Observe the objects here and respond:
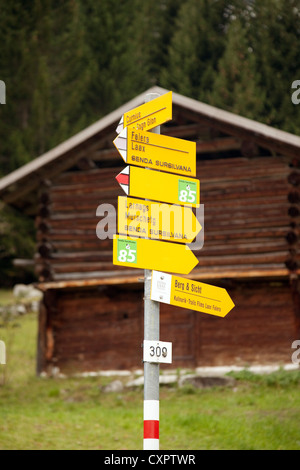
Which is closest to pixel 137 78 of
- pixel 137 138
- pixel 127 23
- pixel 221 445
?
pixel 127 23

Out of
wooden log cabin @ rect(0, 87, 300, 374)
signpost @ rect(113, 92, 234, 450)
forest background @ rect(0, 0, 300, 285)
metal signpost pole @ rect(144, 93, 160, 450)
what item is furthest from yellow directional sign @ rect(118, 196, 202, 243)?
forest background @ rect(0, 0, 300, 285)

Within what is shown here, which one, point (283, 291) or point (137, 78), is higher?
point (137, 78)

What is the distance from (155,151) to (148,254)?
97 cm

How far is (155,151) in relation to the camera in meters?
6.69

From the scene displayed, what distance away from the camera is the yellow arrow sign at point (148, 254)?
6312mm

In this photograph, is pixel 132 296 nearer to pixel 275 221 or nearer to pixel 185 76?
pixel 275 221

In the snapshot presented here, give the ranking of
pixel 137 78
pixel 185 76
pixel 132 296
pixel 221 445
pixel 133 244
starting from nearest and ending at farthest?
pixel 133 244
pixel 221 445
pixel 132 296
pixel 185 76
pixel 137 78

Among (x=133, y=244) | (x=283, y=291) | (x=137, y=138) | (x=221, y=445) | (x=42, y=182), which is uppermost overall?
(x=42, y=182)

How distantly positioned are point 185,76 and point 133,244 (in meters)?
26.4

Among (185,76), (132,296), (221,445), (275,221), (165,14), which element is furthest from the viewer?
(165,14)

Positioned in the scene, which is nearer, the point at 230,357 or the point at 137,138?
the point at 137,138

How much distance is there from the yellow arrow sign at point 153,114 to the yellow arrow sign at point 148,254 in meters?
1.06

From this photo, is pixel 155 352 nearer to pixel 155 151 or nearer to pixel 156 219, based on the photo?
pixel 156 219

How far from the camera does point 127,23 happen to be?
120 ft
